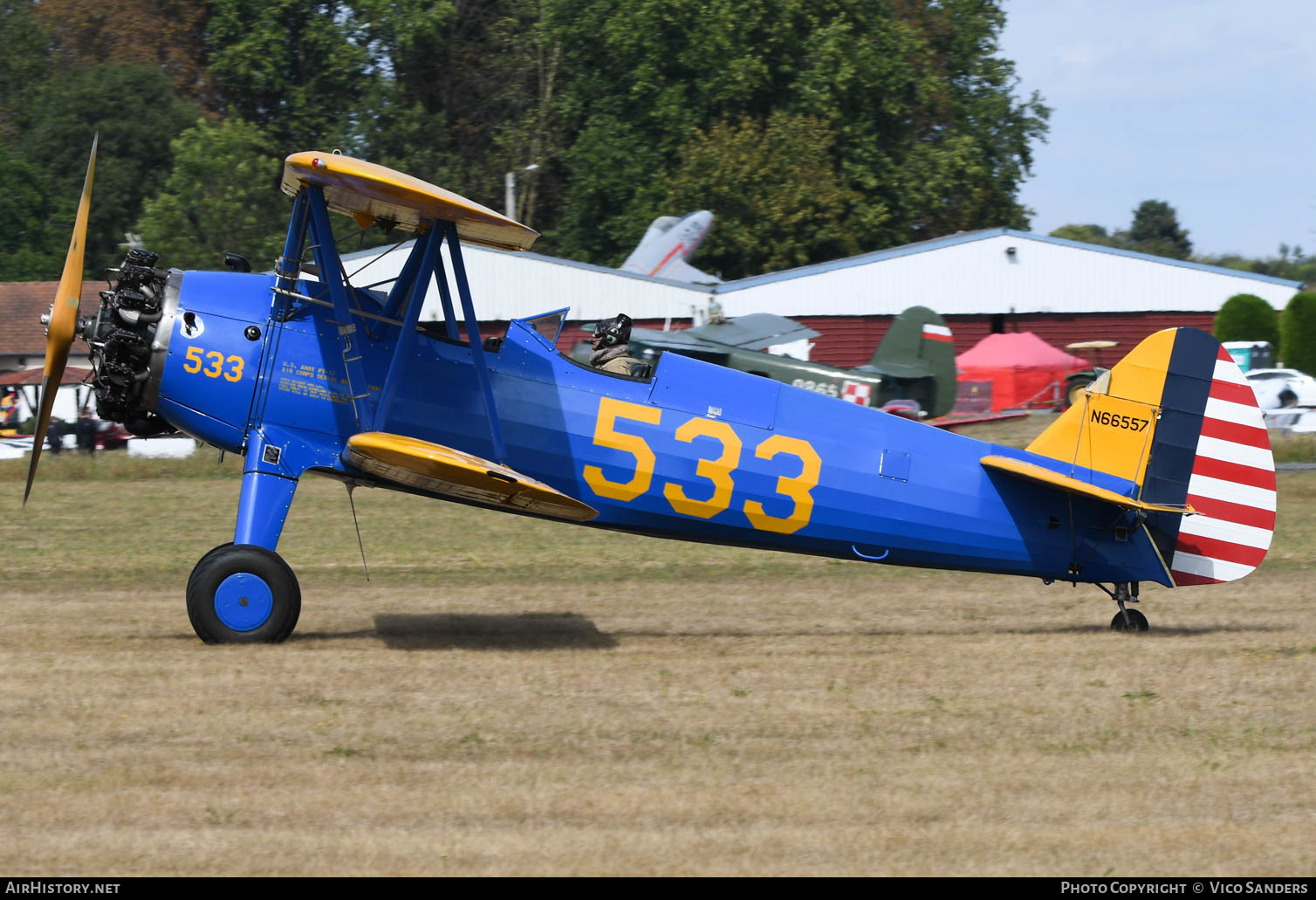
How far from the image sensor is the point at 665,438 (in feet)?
28.7

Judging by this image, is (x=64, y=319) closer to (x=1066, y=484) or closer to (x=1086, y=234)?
(x=1066, y=484)

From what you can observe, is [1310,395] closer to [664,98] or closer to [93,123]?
[664,98]

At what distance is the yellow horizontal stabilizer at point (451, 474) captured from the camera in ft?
25.0

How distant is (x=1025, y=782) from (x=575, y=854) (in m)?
2.21

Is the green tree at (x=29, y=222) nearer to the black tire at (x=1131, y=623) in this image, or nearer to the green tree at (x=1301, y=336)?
the green tree at (x=1301, y=336)

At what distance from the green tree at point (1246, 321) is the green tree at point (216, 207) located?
27726mm

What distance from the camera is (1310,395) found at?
98.8 feet

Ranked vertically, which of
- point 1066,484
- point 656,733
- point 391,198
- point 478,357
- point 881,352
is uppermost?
point 881,352

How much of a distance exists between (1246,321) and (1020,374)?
9.96m

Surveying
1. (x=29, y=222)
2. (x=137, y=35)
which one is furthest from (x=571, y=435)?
(x=137, y=35)

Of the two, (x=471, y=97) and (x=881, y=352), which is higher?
(x=471, y=97)

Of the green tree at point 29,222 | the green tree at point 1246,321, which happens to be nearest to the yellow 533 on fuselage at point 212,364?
the green tree at point 1246,321
